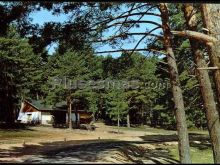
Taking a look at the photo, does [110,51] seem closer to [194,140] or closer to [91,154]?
[91,154]

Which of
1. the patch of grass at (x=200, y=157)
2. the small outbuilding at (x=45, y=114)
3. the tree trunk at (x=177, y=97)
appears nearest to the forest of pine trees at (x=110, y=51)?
the tree trunk at (x=177, y=97)

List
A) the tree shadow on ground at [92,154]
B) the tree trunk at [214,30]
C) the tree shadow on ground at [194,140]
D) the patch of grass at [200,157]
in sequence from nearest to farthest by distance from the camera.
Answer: the tree trunk at [214,30] → the tree shadow on ground at [92,154] → the patch of grass at [200,157] → the tree shadow on ground at [194,140]

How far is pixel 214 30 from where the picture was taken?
10.2 metres

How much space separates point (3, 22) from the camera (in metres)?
14.6

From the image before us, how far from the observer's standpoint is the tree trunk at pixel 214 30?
1003 centimetres

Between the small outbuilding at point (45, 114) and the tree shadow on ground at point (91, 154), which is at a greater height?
the small outbuilding at point (45, 114)

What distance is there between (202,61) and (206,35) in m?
5.95

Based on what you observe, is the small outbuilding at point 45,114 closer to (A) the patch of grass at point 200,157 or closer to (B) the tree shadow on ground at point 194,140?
(B) the tree shadow on ground at point 194,140

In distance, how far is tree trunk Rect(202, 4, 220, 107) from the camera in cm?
1003

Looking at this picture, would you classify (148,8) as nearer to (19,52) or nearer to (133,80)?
(19,52)

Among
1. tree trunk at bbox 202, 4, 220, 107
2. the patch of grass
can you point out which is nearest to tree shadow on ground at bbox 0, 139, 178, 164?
the patch of grass

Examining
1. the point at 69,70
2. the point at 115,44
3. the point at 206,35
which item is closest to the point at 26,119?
the point at 69,70

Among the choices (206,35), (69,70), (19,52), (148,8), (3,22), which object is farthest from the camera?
(69,70)

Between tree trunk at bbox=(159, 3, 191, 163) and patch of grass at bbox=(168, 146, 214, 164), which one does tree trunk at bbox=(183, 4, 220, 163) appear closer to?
tree trunk at bbox=(159, 3, 191, 163)
